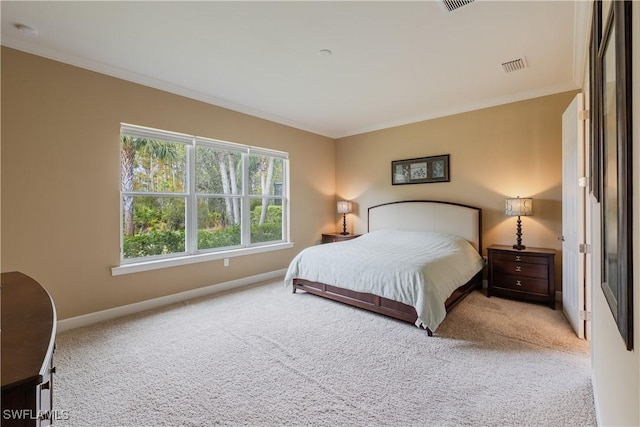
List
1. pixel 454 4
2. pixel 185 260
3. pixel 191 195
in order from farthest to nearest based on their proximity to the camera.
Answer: pixel 191 195, pixel 185 260, pixel 454 4

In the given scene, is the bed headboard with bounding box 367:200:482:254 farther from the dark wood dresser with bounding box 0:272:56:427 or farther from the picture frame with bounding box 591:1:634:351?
the dark wood dresser with bounding box 0:272:56:427

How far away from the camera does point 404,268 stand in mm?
2881

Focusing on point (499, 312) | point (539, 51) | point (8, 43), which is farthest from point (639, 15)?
point (8, 43)

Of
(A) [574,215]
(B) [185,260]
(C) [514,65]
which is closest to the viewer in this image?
(A) [574,215]

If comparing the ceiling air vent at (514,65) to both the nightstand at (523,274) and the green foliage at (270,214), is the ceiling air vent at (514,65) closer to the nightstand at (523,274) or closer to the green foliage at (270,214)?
the nightstand at (523,274)

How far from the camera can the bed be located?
278 cm

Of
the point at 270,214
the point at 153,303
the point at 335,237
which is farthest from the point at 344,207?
the point at 153,303

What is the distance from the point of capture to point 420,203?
4738 millimetres

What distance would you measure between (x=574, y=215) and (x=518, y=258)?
1.08 m

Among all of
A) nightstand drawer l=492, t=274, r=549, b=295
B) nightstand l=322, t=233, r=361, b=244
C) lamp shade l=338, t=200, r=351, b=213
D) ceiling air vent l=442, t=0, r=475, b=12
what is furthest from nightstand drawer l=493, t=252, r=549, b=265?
ceiling air vent l=442, t=0, r=475, b=12

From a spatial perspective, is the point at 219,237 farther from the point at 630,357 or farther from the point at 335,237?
the point at 630,357

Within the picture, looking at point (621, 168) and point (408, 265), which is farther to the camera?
point (408, 265)

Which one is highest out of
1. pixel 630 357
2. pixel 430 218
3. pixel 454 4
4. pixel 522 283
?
pixel 454 4

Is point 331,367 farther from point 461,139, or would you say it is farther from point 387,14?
point 461,139
